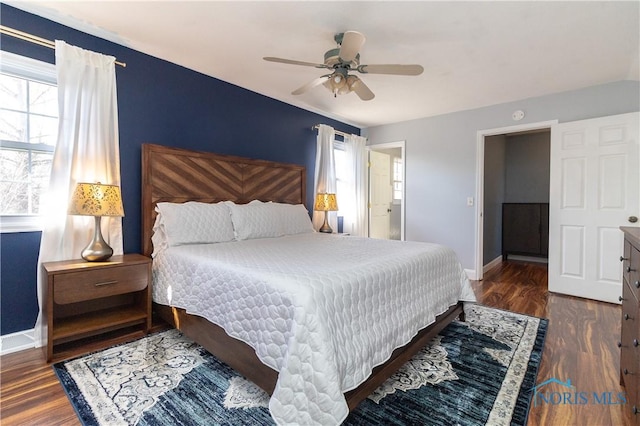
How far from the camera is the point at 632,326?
1536 mm

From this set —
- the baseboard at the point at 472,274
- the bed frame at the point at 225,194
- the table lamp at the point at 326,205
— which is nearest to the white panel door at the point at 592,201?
the baseboard at the point at 472,274

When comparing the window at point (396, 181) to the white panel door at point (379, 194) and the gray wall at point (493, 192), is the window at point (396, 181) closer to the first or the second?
the white panel door at point (379, 194)

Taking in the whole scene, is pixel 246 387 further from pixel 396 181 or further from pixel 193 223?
pixel 396 181

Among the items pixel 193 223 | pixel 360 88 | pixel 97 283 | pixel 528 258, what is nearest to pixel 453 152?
pixel 360 88

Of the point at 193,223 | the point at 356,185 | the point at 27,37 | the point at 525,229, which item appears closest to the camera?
the point at 27,37

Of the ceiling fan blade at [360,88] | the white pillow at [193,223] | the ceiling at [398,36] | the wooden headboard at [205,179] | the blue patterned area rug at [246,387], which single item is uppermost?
the ceiling at [398,36]

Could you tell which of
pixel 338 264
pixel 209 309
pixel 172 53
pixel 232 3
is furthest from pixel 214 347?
pixel 172 53

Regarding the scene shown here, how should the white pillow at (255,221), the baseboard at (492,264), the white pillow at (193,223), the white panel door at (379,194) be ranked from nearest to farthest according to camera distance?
the white pillow at (193,223) → the white pillow at (255,221) → the baseboard at (492,264) → the white panel door at (379,194)

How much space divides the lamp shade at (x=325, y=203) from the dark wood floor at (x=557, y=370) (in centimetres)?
216

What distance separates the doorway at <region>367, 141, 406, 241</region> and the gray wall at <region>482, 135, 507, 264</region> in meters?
1.39

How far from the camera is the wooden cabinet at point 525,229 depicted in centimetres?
544

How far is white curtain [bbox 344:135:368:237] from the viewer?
493 cm

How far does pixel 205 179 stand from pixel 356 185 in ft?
8.38

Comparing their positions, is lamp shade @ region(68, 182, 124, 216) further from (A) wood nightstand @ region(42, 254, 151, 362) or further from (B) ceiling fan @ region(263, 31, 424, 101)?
(B) ceiling fan @ region(263, 31, 424, 101)
